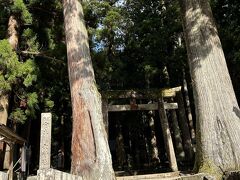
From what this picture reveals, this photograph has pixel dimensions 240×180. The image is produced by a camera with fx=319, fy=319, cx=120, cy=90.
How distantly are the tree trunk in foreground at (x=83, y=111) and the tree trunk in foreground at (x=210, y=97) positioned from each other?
66.0 inches

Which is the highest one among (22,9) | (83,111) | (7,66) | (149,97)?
(22,9)

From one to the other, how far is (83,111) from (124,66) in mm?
9540

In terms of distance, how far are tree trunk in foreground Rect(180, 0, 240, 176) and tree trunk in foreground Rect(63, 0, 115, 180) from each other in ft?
5.50

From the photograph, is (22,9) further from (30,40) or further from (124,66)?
(124,66)

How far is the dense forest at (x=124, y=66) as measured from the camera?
4.93 m

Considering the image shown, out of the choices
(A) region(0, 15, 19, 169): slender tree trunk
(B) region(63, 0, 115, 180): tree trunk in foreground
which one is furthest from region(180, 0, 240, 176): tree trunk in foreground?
(A) region(0, 15, 19, 169): slender tree trunk

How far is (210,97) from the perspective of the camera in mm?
4883

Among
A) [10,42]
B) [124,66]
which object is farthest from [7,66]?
[124,66]

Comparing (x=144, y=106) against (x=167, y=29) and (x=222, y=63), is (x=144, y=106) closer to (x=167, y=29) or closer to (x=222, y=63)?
(x=167, y=29)

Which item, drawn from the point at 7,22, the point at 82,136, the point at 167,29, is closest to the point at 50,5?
the point at 7,22

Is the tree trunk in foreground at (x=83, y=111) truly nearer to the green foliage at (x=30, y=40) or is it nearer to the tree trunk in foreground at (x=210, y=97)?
the tree trunk in foreground at (x=210, y=97)

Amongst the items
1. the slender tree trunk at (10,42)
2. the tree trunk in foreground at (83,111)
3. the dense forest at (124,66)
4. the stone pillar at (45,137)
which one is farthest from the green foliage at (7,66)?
the stone pillar at (45,137)

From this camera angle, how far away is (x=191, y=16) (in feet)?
18.1

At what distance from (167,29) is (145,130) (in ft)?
23.1
